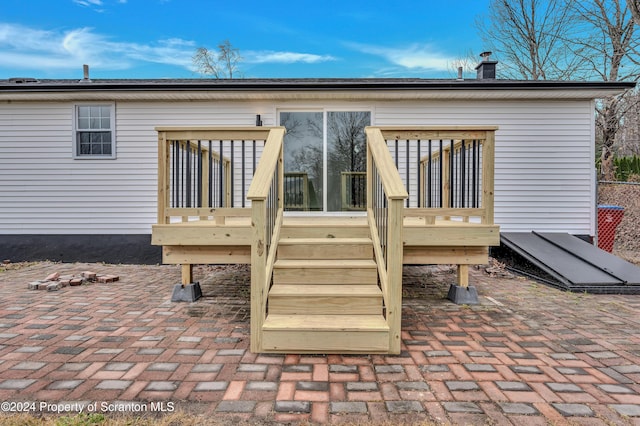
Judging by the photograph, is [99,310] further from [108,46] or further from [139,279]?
[108,46]

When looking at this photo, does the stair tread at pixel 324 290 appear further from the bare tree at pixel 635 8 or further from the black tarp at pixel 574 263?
the bare tree at pixel 635 8

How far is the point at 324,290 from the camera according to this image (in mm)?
2879

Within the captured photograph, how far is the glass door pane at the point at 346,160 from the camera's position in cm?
593

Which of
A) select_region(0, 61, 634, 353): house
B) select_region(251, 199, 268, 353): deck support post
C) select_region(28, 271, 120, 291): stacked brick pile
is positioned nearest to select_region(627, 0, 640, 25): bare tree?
select_region(0, 61, 634, 353): house

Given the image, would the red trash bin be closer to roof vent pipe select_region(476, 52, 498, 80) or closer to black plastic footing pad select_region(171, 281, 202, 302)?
roof vent pipe select_region(476, 52, 498, 80)

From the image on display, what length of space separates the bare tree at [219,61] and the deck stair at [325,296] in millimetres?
14817

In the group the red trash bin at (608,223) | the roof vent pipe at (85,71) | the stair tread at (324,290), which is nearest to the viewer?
the stair tread at (324,290)

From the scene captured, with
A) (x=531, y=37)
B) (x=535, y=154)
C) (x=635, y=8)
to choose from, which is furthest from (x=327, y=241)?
(x=531, y=37)

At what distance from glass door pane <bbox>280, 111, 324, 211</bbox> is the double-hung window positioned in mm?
3158

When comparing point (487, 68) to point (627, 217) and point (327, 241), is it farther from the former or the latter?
point (327, 241)

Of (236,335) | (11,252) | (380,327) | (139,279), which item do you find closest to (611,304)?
(380,327)

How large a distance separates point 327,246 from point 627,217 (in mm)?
9054

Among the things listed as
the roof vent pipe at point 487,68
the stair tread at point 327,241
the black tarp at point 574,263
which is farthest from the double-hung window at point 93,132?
the roof vent pipe at point 487,68

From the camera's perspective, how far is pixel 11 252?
6.05 m
